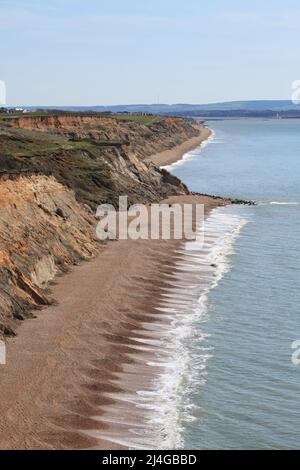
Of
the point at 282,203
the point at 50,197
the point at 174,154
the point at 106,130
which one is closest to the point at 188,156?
the point at 174,154

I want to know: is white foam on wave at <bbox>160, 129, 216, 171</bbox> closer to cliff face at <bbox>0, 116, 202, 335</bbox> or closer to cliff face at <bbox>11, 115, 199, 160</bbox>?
cliff face at <bbox>11, 115, 199, 160</bbox>

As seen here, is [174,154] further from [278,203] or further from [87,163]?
[87,163]

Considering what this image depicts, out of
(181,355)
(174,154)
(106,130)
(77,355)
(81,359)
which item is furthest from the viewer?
(174,154)

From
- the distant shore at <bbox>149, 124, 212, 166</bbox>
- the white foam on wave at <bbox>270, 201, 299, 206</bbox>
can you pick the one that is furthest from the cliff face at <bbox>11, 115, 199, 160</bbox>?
the white foam on wave at <bbox>270, 201, 299, 206</bbox>

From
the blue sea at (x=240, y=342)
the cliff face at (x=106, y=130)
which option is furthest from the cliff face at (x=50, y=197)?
the blue sea at (x=240, y=342)
